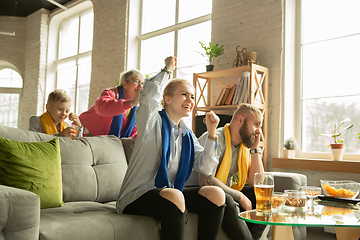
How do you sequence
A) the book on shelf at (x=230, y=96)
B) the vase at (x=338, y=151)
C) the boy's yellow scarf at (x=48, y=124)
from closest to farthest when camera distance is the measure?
the boy's yellow scarf at (x=48, y=124) → the vase at (x=338, y=151) → the book on shelf at (x=230, y=96)

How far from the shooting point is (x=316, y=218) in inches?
55.0

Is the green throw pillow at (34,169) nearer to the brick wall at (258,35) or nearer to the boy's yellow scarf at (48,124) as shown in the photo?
the boy's yellow scarf at (48,124)

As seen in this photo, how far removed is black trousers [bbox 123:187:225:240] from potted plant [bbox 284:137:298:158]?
189cm

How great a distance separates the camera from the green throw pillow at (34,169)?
5.41 ft

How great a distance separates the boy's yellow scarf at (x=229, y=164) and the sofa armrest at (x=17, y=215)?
1.20 meters

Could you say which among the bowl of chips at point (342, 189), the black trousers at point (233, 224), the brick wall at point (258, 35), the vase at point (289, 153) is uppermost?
the brick wall at point (258, 35)

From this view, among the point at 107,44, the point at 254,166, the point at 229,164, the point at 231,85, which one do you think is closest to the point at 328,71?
the point at 231,85

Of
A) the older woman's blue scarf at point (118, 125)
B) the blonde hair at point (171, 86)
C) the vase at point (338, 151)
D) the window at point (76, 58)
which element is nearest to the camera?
the blonde hair at point (171, 86)

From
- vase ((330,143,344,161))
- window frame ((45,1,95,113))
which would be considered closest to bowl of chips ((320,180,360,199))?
vase ((330,143,344,161))

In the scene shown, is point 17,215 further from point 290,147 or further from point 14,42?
point 14,42

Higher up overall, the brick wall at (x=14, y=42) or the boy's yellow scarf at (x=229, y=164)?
the brick wall at (x=14, y=42)

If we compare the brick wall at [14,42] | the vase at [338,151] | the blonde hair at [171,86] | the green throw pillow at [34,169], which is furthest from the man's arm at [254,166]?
the brick wall at [14,42]

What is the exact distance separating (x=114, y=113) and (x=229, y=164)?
989mm

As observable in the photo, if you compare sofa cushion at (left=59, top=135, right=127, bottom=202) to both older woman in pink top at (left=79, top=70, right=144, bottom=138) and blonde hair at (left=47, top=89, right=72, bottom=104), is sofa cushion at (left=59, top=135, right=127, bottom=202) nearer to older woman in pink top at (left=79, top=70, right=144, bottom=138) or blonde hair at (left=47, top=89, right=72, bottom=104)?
older woman in pink top at (left=79, top=70, right=144, bottom=138)
